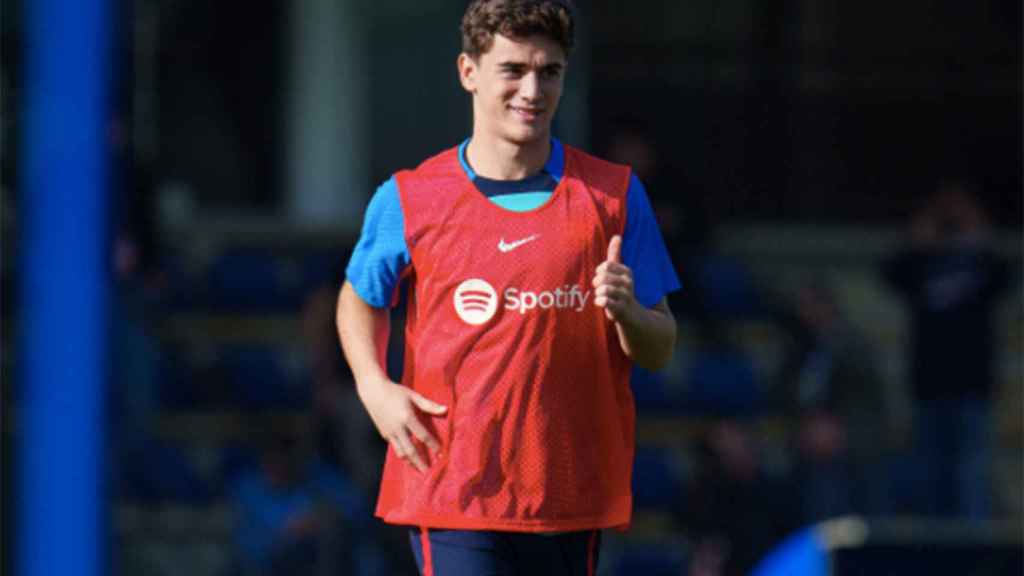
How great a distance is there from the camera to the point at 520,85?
387 cm

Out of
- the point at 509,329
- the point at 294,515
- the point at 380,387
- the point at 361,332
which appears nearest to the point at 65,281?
the point at 361,332

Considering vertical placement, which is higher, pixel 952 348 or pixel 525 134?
pixel 525 134

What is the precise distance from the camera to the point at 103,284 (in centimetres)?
455

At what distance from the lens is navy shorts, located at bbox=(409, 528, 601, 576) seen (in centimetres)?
390

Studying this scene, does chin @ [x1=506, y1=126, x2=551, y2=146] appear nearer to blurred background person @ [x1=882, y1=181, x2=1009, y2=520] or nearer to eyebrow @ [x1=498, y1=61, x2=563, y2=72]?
eyebrow @ [x1=498, y1=61, x2=563, y2=72]

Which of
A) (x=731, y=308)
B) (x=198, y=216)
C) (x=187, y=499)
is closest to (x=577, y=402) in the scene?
(x=187, y=499)

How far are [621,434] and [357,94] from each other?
29.0 feet

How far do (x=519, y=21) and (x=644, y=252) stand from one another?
0.51 meters

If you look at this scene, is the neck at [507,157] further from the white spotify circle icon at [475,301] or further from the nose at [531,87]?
the white spotify circle icon at [475,301]

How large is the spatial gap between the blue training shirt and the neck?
0.01 metres

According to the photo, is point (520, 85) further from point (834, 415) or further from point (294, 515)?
point (834, 415)

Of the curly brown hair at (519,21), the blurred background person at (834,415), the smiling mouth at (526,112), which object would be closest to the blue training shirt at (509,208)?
the smiling mouth at (526,112)

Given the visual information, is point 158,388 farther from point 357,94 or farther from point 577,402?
point 577,402

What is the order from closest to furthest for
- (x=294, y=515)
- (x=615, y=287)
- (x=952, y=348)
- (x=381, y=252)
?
(x=615, y=287) < (x=381, y=252) < (x=294, y=515) < (x=952, y=348)
